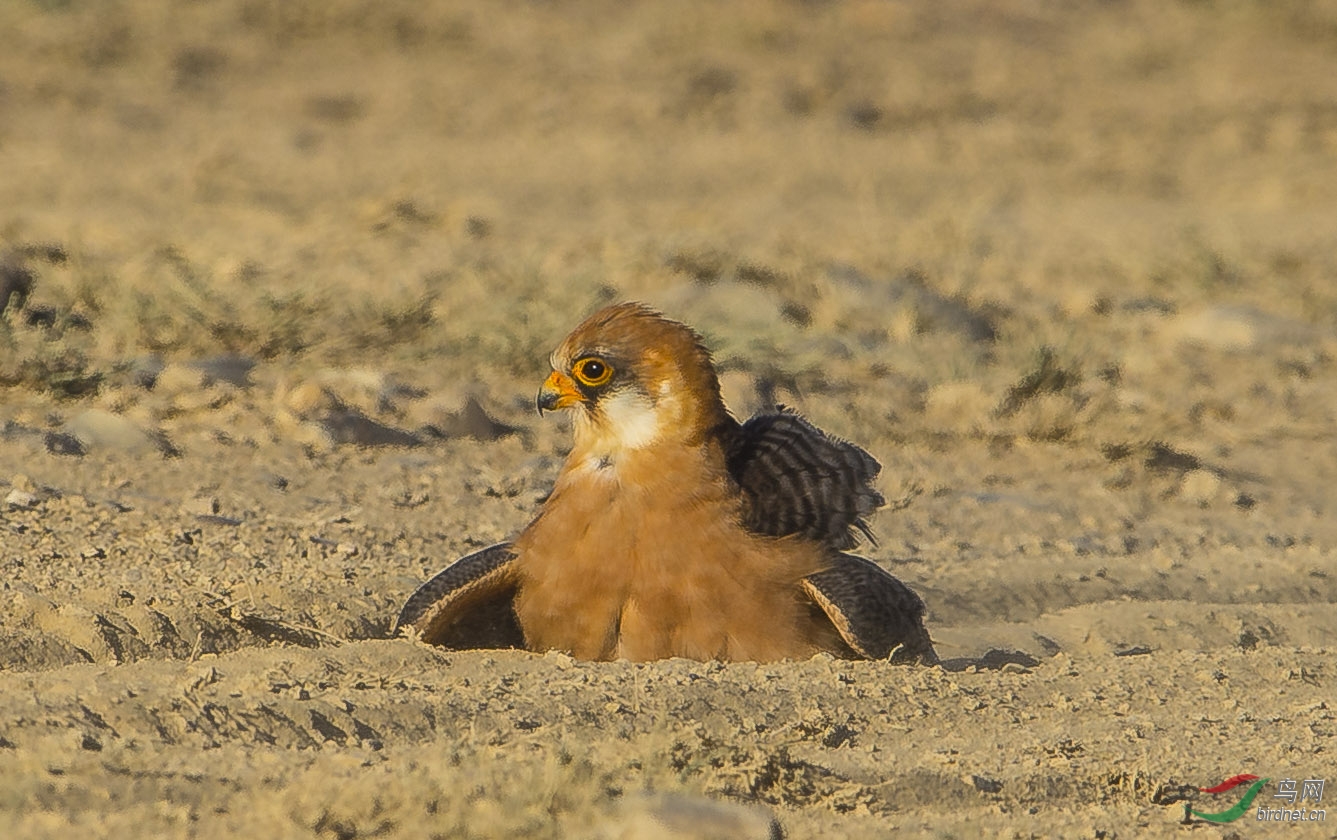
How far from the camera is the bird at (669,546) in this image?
5242 mm

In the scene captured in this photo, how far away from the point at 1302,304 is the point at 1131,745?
783 cm

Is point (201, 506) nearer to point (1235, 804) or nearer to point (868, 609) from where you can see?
point (868, 609)

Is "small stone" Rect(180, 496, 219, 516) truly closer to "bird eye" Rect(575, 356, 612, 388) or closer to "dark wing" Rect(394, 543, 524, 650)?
"dark wing" Rect(394, 543, 524, 650)

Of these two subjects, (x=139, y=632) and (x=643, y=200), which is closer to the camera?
(x=139, y=632)

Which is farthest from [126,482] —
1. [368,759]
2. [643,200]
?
[643,200]

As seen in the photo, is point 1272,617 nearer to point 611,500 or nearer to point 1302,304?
point 611,500

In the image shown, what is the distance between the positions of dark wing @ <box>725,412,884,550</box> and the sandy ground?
56 centimetres

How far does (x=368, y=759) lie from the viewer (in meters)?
3.91

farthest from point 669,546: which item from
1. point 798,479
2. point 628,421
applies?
point 798,479

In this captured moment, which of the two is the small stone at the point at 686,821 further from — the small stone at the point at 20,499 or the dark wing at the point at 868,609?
the small stone at the point at 20,499

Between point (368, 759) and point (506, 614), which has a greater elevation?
point (368, 759)

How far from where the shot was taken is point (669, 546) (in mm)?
5289

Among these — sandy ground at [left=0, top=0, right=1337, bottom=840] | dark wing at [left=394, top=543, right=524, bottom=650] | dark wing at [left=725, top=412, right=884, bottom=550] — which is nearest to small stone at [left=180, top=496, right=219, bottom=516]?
sandy ground at [left=0, top=0, right=1337, bottom=840]

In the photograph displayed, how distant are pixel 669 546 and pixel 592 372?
25.9 inches
